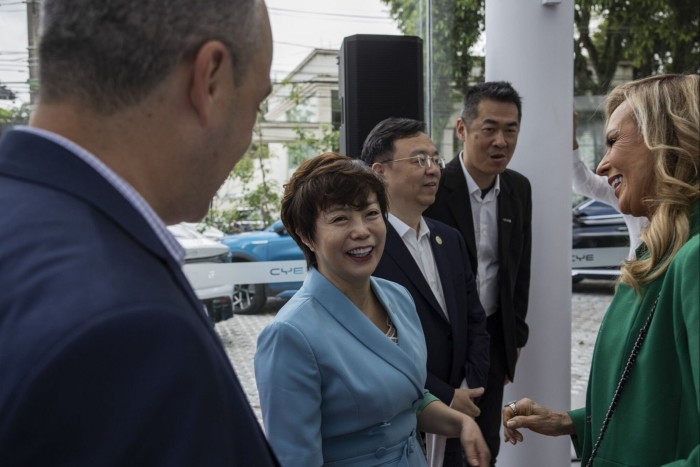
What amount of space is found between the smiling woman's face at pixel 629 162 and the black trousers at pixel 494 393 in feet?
6.02

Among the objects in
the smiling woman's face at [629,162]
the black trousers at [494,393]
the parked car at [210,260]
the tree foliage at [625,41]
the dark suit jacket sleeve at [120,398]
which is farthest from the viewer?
the tree foliage at [625,41]

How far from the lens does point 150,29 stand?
0.77 m

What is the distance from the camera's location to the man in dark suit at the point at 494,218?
3.42 m

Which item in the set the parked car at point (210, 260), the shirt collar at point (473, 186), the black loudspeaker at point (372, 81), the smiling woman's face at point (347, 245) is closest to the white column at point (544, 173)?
the shirt collar at point (473, 186)

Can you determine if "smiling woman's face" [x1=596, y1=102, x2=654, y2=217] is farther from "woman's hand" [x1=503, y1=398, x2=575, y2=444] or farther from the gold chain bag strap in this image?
"woman's hand" [x1=503, y1=398, x2=575, y2=444]

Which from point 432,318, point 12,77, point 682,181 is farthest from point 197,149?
point 12,77

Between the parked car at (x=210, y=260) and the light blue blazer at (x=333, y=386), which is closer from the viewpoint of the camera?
the light blue blazer at (x=333, y=386)

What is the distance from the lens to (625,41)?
7.04m

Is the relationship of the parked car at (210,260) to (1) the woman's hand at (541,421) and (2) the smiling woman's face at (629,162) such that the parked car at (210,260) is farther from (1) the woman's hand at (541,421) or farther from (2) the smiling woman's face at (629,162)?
(2) the smiling woman's face at (629,162)

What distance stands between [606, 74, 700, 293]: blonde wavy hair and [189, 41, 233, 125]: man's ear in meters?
1.08

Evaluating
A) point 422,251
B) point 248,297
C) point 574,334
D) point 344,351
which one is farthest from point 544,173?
point 574,334

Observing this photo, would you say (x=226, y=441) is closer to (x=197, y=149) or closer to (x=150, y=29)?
(x=197, y=149)

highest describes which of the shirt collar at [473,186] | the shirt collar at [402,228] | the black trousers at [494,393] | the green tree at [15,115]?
the green tree at [15,115]

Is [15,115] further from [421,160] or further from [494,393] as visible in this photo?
[494,393]
